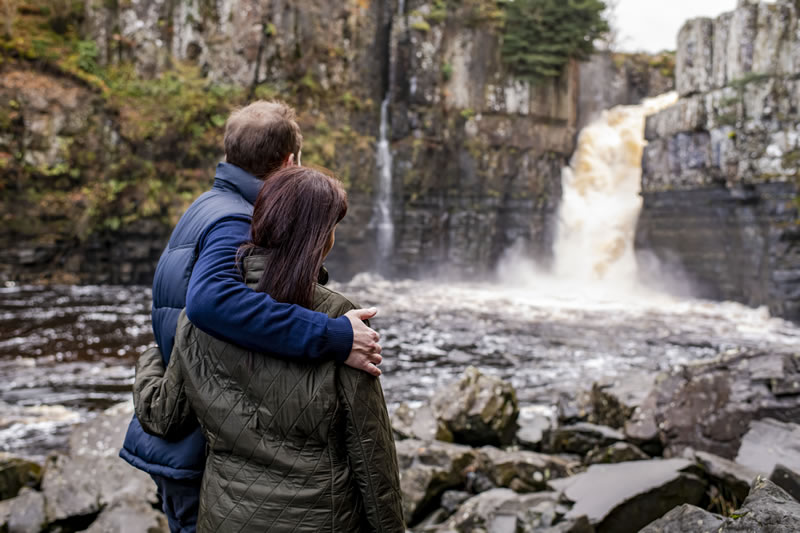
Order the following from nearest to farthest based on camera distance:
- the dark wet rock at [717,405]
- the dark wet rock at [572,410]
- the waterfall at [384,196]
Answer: the dark wet rock at [717,405]
the dark wet rock at [572,410]
the waterfall at [384,196]

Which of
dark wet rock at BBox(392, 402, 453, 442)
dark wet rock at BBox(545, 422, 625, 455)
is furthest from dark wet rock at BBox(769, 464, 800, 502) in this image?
dark wet rock at BBox(392, 402, 453, 442)

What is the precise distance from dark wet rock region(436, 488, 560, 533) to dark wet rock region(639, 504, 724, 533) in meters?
1.70

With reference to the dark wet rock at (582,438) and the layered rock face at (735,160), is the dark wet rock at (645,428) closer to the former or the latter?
the dark wet rock at (582,438)

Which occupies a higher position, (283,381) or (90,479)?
(283,381)

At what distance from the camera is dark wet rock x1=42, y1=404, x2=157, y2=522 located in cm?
423

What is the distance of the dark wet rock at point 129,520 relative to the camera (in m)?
3.80

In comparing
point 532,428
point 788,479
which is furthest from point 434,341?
point 788,479

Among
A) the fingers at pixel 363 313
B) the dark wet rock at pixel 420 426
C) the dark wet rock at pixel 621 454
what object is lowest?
the dark wet rock at pixel 420 426

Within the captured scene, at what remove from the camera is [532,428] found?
7.00 meters

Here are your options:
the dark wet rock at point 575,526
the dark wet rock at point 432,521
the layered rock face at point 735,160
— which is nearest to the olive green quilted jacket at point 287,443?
the dark wet rock at point 575,526

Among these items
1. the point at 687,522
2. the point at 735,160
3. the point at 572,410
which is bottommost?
the point at 572,410

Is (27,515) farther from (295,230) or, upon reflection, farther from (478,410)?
(478,410)

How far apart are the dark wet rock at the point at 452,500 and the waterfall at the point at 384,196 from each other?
1896cm

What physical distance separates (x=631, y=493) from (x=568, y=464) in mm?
1597
